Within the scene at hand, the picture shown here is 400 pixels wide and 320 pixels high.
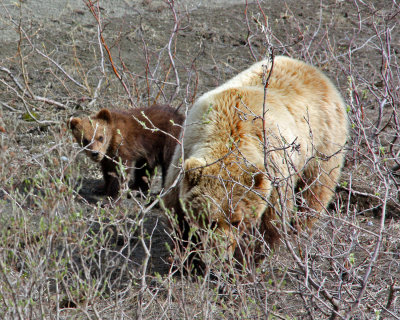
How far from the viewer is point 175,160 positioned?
569 centimetres

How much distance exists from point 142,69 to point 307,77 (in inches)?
198

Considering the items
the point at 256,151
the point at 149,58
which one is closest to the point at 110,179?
the point at 149,58

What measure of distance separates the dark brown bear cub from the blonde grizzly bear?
1.33 meters

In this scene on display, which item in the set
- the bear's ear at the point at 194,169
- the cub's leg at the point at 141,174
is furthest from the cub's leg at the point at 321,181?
the cub's leg at the point at 141,174

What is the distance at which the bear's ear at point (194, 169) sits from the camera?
4.75 metres

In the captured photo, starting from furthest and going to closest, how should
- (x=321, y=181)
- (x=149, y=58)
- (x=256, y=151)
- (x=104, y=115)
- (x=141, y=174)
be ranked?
(x=149, y=58), (x=141, y=174), (x=104, y=115), (x=321, y=181), (x=256, y=151)

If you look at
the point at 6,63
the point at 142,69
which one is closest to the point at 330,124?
the point at 142,69

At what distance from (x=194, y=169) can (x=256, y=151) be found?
1.99ft

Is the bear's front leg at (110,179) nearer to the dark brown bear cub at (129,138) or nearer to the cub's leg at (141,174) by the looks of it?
the dark brown bear cub at (129,138)

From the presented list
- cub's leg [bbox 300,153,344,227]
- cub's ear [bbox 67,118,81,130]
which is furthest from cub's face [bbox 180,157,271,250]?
cub's ear [bbox 67,118,81,130]

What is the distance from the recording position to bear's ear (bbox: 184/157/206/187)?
4.75 meters

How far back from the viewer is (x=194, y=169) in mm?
4758

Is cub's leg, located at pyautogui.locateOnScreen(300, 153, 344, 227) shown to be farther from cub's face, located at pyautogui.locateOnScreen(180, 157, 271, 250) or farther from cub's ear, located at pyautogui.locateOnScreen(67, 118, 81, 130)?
cub's ear, located at pyautogui.locateOnScreen(67, 118, 81, 130)

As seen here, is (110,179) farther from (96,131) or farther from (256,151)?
(256,151)
